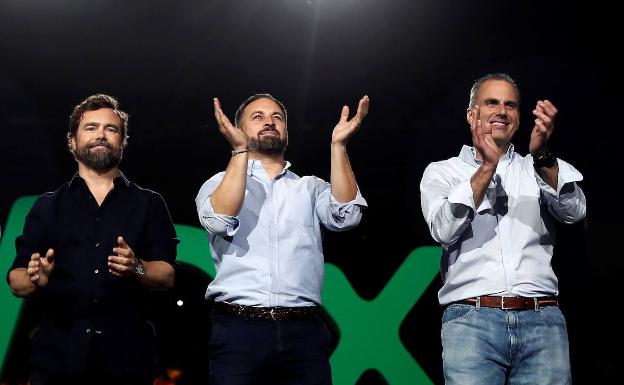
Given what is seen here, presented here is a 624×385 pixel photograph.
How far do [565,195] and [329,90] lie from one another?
2549mm

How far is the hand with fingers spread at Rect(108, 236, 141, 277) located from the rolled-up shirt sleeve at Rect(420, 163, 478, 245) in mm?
1068

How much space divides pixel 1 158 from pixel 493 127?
3133 millimetres

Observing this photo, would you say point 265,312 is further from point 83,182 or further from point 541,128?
point 541,128

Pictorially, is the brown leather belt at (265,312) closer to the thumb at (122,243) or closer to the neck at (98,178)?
the thumb at (122,243)

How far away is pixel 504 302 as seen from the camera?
260 centimetres

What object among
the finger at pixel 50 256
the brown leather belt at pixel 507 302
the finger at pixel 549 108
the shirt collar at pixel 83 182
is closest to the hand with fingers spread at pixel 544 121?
the finger at pixel 549 108

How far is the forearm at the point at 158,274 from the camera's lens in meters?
2.79

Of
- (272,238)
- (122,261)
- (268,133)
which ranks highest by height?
(268,133)

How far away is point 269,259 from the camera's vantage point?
288 centimetres

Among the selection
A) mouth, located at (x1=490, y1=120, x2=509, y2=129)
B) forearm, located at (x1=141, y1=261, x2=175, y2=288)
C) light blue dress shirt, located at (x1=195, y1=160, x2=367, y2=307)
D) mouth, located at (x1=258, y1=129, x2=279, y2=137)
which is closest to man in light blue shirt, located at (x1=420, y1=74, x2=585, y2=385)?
mouth, located at (x1=490, y1=120, x2=509, y2=129)

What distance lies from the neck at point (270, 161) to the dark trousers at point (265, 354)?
2.19 ft

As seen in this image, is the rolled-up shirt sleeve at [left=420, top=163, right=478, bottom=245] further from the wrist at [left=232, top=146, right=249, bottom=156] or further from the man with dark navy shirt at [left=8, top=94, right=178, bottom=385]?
the man with dark navy shirt at [left=8, top=94, right=178, bottom=385]

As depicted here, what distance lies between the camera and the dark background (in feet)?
15.1

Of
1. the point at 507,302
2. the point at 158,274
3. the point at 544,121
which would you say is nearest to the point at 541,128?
the point at 544,121
